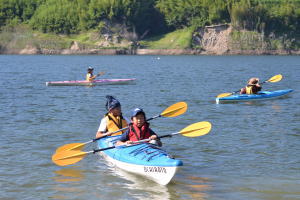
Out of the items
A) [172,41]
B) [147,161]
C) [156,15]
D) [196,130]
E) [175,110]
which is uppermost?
[156,15]

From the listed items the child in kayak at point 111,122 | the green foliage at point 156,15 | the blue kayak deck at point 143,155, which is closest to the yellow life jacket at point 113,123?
the child in kayak at point 111,122

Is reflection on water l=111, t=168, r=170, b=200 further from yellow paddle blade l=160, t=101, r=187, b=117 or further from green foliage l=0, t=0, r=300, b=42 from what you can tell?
green foliage l=0, t=0, r=300, b=42

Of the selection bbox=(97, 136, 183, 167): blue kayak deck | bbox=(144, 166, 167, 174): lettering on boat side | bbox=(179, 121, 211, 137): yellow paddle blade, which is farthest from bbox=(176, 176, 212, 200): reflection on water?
bbox=(179, 121, 211, 137): yellow paddle blade

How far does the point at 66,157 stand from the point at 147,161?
2.68 metres

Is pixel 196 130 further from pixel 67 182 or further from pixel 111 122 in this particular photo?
pixel 67 182

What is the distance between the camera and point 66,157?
15.4 meters

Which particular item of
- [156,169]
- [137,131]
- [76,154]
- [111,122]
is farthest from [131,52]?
[156,169]

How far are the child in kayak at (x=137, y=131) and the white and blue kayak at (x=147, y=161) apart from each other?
0.23m

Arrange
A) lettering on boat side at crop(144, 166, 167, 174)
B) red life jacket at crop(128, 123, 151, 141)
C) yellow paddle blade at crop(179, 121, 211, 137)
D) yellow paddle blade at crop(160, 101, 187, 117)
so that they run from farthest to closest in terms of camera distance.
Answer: yellow paddle blade at crop(160, 101, 187, 117) → yellow paddle blade at crop(179, 121, 211, 137) → red life jacket at crop(128, 123, 151, 141) → lettering on boat side at crop(144, 166, 167, 174)

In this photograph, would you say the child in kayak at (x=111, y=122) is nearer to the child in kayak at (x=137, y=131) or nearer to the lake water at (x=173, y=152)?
the lake water at (x=173, y=152)

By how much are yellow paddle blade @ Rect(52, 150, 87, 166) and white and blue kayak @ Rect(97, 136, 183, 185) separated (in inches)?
39.0

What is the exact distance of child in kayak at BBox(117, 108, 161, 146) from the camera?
14766 millimetres

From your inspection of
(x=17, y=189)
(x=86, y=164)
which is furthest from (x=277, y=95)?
(x=17, y=189)

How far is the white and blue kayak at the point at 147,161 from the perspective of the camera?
13320mm
